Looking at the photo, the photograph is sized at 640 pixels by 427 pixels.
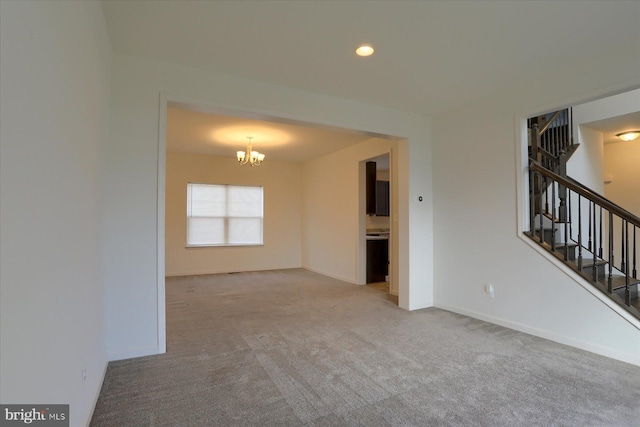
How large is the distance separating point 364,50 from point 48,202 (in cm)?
252

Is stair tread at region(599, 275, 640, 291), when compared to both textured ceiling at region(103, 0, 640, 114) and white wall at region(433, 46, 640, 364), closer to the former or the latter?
white wall at region(433, 46, 640, 364)

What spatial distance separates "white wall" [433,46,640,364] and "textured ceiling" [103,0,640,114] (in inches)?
8.8

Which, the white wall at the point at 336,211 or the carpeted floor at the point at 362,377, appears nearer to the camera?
the carpeted floor at the point at 362,377

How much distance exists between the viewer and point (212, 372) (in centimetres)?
252

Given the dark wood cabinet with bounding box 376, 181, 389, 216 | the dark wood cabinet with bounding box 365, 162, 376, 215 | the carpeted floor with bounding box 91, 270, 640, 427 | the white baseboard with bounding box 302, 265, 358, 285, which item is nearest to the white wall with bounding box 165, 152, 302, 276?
the white baseboard with bounding box 302, 265, 358, 285

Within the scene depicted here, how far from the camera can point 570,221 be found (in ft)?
12.2

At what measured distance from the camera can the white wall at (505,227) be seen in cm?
286

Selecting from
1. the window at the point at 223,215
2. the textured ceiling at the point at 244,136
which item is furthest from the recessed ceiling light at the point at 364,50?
the window at the point at 223,215

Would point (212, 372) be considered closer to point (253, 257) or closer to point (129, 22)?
point (129, 22)

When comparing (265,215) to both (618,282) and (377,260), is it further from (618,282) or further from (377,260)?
(618,282)

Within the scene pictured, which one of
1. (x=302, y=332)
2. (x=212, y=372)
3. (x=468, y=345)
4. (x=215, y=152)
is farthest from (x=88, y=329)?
(x=215, y=152)

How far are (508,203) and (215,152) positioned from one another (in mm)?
5598

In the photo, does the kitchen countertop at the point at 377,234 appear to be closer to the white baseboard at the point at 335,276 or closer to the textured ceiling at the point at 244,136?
the white baseboard at the point at 335,276

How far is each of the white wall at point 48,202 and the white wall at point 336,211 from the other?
4.43m
